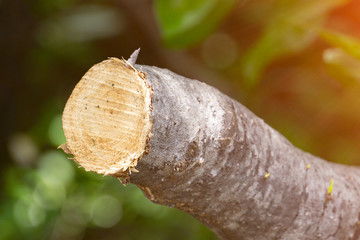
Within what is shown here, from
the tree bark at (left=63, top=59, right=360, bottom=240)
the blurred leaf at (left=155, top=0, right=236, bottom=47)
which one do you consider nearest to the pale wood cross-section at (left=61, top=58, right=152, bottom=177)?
the tree bark at (left=63, top=59, right=360, bottom=240)

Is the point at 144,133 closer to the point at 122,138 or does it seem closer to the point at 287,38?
the point at 122,138

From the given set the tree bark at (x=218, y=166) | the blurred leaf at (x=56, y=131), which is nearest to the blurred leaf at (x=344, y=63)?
the tree bark at (x=218, y=166)

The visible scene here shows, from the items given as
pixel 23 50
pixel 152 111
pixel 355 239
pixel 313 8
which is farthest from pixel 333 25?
pixel 23 50

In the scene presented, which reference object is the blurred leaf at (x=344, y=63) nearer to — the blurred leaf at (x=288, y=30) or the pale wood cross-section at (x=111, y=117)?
the blurred leaf at (x=288, y=30)

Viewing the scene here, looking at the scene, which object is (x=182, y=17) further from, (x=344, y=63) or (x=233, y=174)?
(x=233, y=174)

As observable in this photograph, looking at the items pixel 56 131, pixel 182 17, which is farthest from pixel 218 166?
pixel 56 131

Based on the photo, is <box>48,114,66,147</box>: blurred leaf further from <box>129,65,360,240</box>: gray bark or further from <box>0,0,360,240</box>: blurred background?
<box>129,65,360,240</box>: gray bark
